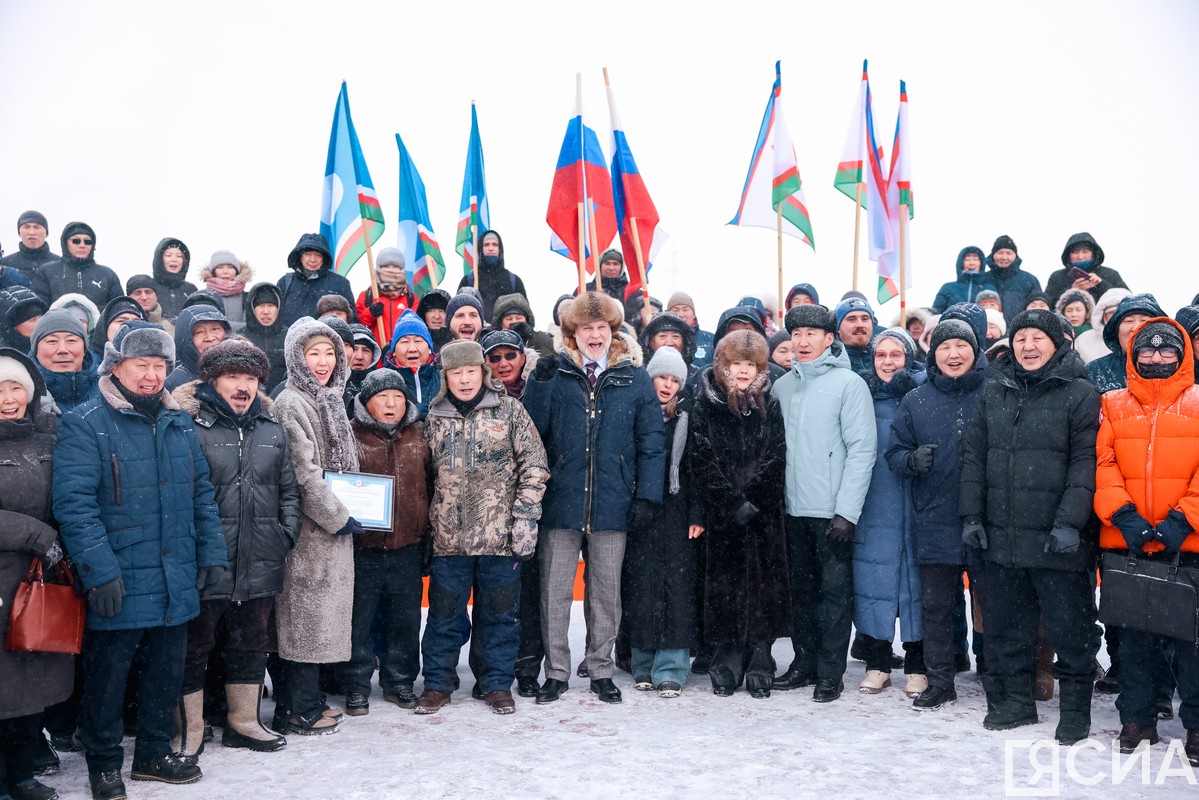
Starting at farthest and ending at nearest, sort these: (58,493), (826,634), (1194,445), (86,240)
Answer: (86,240)
(826,634)
(1194,445)
(58,493)

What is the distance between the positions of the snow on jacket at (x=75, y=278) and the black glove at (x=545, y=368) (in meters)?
5.12

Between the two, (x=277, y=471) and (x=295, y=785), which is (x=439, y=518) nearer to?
(x=277, y=471)

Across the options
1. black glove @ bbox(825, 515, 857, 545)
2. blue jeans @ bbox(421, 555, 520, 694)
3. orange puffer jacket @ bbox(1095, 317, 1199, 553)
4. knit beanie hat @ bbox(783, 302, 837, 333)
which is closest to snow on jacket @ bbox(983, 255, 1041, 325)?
knit beanie hat @ bbox(783, 302, 837, 333)

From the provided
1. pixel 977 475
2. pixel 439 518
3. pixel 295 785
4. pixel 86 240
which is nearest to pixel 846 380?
pixel 977 475

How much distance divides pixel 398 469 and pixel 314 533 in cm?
64

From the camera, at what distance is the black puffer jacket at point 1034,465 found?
5.05 m

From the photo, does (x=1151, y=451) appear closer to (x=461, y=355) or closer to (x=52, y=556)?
(x=461, y=355)

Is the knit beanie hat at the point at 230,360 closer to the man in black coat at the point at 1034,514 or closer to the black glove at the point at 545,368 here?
the black glove at the point at 545,368

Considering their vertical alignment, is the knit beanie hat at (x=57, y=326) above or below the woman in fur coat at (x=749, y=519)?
above

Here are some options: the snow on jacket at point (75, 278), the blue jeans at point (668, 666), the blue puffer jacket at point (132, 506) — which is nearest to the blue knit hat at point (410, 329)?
the blue puffer jacket at point (132, 506)

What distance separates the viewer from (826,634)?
5.90 meters

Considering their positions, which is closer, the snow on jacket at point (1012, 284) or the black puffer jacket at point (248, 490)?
the black puffer jacket at point (248, 490)

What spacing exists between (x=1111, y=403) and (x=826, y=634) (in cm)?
207

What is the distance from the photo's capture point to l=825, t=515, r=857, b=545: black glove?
575cm
